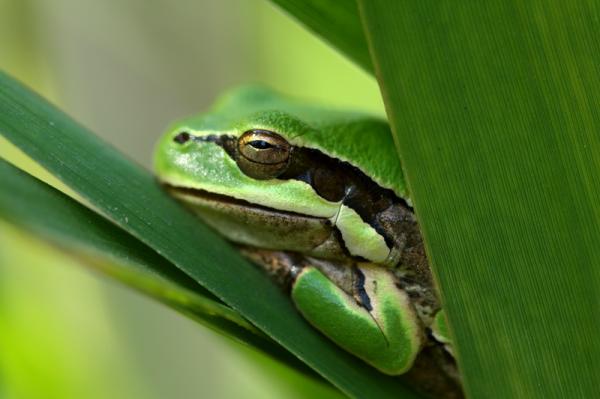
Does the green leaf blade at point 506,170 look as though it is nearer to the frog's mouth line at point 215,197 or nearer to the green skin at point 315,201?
the green skin at point 315,201

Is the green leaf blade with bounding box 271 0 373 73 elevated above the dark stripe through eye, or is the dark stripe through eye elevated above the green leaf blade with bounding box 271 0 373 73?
the dark stripe through eye

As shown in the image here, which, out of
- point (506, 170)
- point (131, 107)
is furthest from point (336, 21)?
point (131, 107)

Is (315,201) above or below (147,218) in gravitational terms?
above

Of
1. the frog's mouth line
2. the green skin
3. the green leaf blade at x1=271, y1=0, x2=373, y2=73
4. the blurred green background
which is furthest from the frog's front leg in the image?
Result: the green leaf blade at x1=271, y1=0, x2=373, y2=73

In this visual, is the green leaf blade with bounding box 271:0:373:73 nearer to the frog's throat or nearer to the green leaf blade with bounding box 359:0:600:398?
the green leaf blade with bounding box 359:0:600:398

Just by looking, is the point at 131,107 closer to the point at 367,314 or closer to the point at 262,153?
the point at 262,153

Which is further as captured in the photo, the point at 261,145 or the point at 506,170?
the point at 261,145

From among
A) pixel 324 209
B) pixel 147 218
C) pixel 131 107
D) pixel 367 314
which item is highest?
pixel 131 107

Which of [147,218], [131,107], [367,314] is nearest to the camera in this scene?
[147,218]

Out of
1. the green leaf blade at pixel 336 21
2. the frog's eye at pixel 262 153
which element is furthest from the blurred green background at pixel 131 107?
the green leaf blade at pixel 336 21
